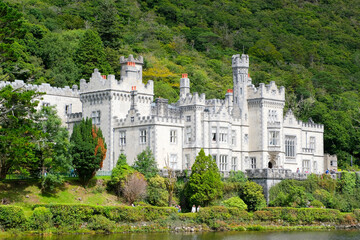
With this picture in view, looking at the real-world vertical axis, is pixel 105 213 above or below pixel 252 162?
below

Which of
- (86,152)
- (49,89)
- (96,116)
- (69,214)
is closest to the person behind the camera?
(69,214)

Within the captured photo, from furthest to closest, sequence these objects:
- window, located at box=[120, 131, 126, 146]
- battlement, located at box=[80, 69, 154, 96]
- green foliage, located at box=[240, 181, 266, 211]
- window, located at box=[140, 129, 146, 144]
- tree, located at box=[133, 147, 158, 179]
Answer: battlement, located at box=[80, 69, 154, 96]
window, located at box=[120, 131, 126, 146]
window, located at box=[140, 129, 146, 144]
green foliage, located at box=[240, 181, 266, 211]
tree, located at box=[133, 147, 158, 179]

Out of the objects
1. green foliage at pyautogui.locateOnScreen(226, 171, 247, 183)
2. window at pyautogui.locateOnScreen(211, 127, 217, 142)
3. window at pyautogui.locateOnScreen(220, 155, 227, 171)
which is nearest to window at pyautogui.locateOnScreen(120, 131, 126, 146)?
window at pyautogui.locateOnScreen(211, 127, 217, 142)

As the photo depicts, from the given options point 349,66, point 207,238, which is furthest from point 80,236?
point 349,66

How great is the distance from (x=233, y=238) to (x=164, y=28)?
82.3 m

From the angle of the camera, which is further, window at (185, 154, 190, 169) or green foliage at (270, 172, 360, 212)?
window at (185, 154, 190, 169)

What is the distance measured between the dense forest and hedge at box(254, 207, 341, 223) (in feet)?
72.7

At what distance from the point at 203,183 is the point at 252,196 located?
15.0 ft

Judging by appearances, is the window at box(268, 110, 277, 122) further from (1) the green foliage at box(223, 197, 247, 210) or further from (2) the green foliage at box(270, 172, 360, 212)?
(1) the green foliage at box(223, 197, 247, 210)

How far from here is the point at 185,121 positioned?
62656mm

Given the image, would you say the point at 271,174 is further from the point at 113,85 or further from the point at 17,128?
the point at 17,128

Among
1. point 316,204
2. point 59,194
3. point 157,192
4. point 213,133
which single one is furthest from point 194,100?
point 59,194

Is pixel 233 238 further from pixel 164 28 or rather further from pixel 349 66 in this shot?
pixel 349 66

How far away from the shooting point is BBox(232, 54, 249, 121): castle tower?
6679cm
